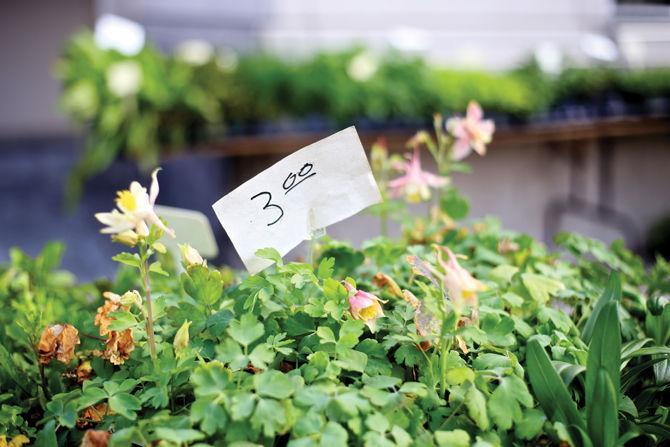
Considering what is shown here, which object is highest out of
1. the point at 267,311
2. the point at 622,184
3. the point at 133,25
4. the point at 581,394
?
the point at 133,25

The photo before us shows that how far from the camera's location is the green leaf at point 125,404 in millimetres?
563

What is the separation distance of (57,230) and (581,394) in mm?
3456

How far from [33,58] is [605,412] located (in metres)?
6.23

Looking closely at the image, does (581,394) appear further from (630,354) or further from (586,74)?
(586,74)

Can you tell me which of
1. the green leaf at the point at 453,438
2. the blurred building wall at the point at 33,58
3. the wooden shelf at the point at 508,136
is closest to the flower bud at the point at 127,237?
the green leaf at the point at 453,438

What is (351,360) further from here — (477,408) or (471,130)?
(471,130)

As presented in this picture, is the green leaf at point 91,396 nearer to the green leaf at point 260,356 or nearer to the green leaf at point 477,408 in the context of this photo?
the green leaf at point 260,356

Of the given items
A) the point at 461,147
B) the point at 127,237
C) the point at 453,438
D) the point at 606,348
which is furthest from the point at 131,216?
the point at 461,147

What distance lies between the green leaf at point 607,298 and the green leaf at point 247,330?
Answer: 370 mm

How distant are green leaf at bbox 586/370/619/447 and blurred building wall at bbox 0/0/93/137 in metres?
5.87

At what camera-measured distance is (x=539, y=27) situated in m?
4.91

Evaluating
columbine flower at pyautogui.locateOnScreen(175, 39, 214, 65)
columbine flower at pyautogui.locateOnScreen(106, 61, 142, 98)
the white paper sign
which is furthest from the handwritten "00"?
columbine flower at pyautogui.locateOnScreen(175, 39, 214, 65)

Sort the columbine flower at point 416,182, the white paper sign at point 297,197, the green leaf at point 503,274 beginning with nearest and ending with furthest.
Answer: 1. the white paper sign at point 297,197
2. the green leaf at point 503,274
3. the columbine flower at point 416,182

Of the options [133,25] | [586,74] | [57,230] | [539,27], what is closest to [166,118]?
Answer: [57,230]
